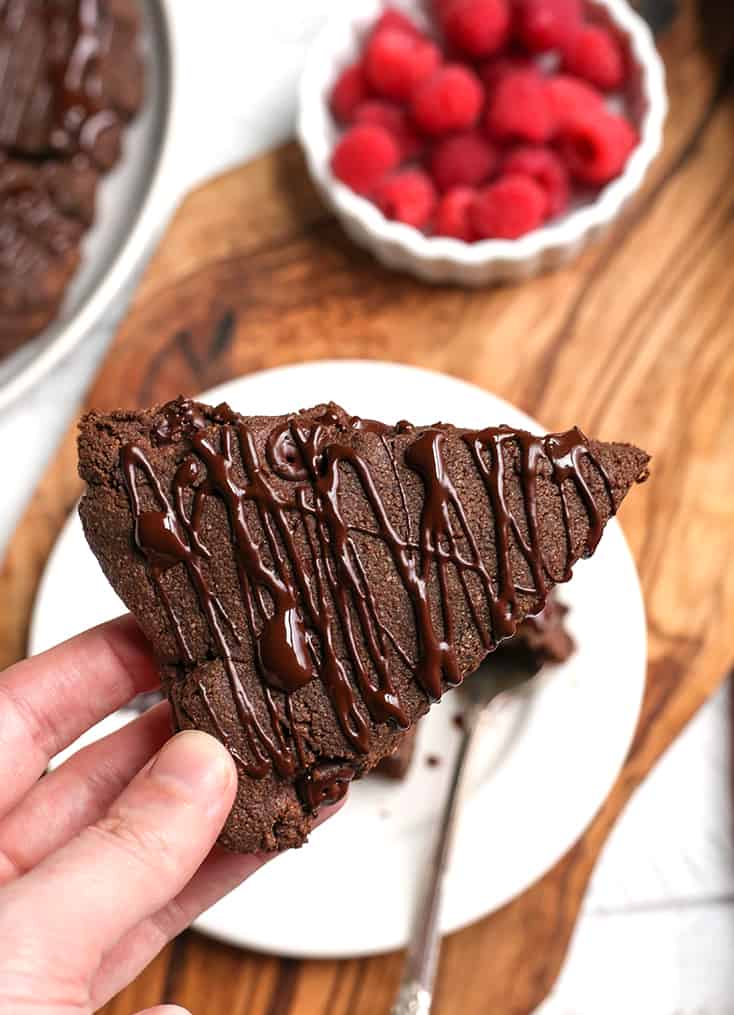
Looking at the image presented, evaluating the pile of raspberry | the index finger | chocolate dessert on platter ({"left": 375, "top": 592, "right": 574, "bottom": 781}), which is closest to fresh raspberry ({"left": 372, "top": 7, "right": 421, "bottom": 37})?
the pile of raspberry

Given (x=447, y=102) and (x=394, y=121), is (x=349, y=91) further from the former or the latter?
(x=447, y=102)

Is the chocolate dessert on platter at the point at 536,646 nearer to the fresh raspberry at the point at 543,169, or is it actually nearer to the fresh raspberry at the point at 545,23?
the fresh raspberry at the point at 543,169

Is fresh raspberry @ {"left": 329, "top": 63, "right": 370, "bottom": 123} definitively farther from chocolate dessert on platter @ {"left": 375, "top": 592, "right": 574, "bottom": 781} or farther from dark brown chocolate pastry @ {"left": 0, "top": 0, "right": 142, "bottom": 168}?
chocolate dessert on platter @ {"left": 375, "top": 592, "right": 574, "bottom": 781}

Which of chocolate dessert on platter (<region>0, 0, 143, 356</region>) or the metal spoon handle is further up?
chocolate dessert on platter (<region>0, 0, 143, 356</region>)

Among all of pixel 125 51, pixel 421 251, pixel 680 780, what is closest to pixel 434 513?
pixel 421 251

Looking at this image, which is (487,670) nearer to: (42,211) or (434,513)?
(434,513)

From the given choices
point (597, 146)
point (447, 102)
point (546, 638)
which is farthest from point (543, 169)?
point (546, 638)
